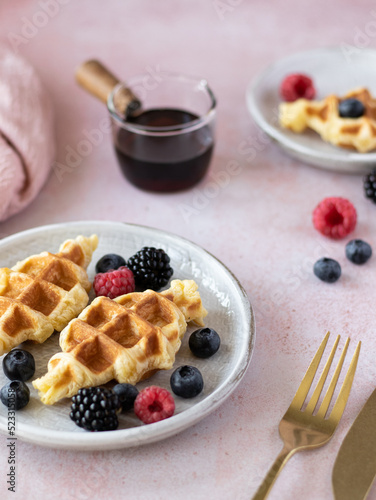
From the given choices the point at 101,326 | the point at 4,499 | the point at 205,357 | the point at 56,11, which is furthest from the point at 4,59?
the point at 4,499

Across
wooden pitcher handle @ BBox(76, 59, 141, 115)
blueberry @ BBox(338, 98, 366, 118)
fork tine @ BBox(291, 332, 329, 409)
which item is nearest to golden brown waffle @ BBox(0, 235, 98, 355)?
fork tine @ BBox(291, 332, 329, 409)

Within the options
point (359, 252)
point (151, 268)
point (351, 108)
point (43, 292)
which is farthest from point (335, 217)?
point (43, 292)

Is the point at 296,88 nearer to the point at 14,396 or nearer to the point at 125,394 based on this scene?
the point at 125,394

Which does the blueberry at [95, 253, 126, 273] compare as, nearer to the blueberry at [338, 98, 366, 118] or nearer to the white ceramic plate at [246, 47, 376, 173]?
the white ceramic plate at [246, 47, 376, 173]

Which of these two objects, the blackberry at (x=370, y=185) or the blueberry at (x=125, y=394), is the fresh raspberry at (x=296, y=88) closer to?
the blackberry at (x=370, y=185)

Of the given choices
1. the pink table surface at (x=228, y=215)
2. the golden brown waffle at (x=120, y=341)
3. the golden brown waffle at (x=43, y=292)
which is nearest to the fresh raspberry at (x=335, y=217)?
the pink table surface at (x=228, y=215)

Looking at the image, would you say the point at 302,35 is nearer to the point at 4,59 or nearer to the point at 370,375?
the point at 4,59
